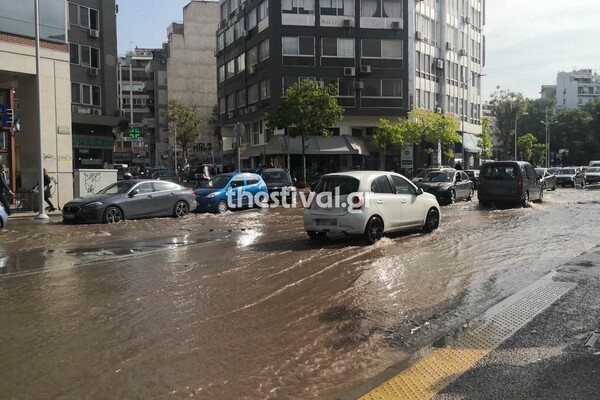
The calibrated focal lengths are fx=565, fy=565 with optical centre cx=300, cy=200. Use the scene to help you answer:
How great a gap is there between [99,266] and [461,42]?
56.8m

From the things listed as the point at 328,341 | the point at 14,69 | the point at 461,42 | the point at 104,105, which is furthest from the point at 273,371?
the point at 461,42

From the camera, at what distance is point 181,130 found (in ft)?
210

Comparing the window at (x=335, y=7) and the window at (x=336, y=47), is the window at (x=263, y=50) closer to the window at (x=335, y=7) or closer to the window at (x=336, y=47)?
the window at (x=336, y=47)

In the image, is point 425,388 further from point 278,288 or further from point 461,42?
point 461,42

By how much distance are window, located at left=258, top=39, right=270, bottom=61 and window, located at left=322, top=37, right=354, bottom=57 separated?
16.1 feet

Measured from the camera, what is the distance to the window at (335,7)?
46.3 meters

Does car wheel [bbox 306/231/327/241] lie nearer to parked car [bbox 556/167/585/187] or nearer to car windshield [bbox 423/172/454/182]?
car windshield [bbox 423/172/454/182]

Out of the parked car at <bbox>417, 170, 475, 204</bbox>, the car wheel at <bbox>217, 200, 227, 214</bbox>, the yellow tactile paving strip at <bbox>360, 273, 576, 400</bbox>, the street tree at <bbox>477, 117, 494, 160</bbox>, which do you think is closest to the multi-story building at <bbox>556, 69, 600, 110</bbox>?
the street tree at <bbox>477, 117, 494, 160</bbox>

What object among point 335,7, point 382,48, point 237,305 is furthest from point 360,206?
point 335,7

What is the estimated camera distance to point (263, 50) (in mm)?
48688

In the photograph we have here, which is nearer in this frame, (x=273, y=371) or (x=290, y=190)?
(x=273, y=371)

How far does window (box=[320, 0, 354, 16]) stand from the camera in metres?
46.3

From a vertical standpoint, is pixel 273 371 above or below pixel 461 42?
below

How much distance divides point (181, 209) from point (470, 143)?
47.0m
